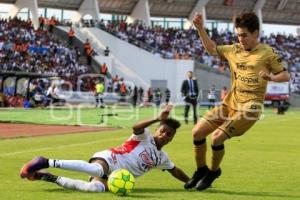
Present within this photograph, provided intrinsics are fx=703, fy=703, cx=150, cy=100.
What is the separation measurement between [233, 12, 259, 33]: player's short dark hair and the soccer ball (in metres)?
2.51

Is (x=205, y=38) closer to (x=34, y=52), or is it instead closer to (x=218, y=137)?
(x=218, y=137)

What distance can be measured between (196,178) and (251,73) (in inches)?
64.7

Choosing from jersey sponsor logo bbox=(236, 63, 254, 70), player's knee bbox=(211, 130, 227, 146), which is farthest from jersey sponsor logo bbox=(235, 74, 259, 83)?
player's knee bbox=(211, 130, 227, 146)

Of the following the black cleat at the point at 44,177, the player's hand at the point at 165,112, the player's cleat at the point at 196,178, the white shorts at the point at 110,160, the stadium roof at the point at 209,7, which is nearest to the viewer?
the player's hand at the point at 165,112

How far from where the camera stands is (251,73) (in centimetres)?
955

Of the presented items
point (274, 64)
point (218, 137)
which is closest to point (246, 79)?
point (274, 64)

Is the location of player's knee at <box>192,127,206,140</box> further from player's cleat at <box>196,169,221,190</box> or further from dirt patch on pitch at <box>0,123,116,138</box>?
dirt patch on pitch at <box>0,123,116,138</box>

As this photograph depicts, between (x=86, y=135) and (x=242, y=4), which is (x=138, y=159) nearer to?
(x=86, y=135)

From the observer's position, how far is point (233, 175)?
11.8m

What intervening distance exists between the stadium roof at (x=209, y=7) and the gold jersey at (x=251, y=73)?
5555cm

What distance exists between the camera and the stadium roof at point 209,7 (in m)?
69.6

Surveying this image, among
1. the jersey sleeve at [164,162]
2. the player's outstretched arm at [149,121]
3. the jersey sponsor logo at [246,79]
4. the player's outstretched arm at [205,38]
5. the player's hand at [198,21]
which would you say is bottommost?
the jersey sleeve at [164,162]

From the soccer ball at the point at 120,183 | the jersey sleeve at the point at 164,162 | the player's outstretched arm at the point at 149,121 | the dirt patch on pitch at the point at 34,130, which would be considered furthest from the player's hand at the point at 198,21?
the dirt patch on pitch at the point at 34,130

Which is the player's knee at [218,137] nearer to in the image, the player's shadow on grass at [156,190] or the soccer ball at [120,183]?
the player's shadow on grass at [156,190]
